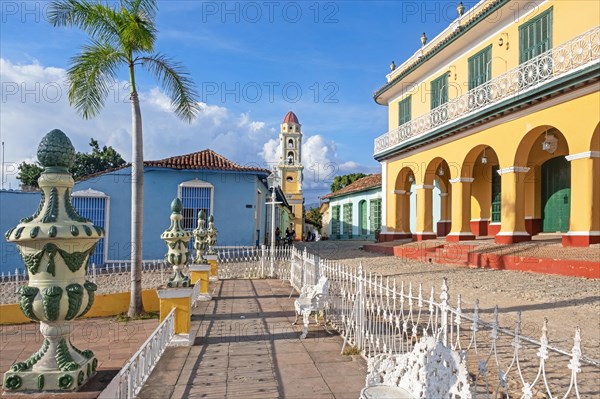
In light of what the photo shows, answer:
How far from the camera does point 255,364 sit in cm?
484

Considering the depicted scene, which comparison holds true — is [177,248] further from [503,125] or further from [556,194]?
[556,194]

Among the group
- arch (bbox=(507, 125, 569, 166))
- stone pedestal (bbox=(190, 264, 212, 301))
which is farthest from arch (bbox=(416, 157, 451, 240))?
stone pedestal (bbox=(190, 264, 212, 301))

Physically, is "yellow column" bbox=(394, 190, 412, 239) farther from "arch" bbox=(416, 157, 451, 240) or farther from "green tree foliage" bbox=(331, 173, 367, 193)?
"green tree foliage" bbox=(331, 173, 367, 193)

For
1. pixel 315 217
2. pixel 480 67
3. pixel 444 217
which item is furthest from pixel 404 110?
pixel 315 217

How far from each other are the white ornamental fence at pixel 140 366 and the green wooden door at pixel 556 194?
13984 millimetres

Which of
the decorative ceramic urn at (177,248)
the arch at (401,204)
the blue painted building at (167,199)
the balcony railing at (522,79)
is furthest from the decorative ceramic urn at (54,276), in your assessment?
the arch at (401,204)

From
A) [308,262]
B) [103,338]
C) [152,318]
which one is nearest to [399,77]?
[308,262]

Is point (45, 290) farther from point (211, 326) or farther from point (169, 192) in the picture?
point (169, 192)

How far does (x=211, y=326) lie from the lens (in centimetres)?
685

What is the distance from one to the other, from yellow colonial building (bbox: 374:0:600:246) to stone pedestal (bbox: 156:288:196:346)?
9.27 m

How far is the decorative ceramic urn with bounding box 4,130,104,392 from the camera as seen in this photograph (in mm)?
2195

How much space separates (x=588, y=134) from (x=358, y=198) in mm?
20841

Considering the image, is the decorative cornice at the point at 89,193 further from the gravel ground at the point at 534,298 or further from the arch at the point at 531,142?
the arch at the point at 531,142

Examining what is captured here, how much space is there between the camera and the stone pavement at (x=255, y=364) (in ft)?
13.4
